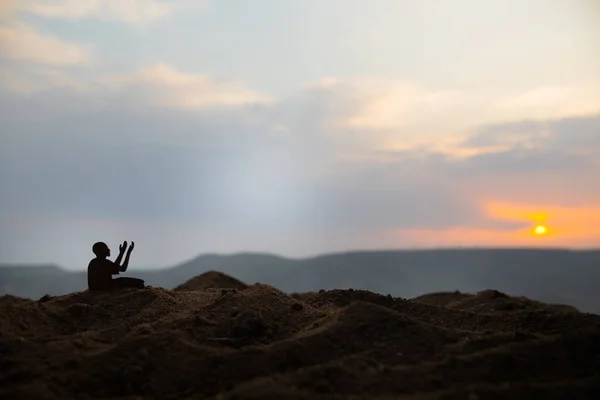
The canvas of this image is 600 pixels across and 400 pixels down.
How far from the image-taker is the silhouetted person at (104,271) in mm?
9664

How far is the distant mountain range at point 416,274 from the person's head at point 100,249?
26891 millimetres

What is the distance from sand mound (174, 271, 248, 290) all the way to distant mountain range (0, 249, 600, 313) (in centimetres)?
1894

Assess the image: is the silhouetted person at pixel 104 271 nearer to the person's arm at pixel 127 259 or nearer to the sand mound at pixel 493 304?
the person's arm at pixel 127 259

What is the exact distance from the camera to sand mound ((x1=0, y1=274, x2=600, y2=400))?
17.4ft

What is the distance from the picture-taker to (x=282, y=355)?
6066 millimetres

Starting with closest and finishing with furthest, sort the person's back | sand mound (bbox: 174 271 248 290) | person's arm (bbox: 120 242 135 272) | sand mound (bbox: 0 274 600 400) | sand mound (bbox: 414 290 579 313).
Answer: sand mound (bbox: 0 274 600 400), the person's back, person's arm (bbox: 120 242 135 272), sand mound (bbox: 414 290 579 313), sand mound (bbox: 174 271 248 290)

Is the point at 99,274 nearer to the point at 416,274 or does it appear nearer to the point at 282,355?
the point at 282,355

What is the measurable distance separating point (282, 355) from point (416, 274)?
3765 centimetres

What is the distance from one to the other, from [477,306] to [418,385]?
726 centimetres

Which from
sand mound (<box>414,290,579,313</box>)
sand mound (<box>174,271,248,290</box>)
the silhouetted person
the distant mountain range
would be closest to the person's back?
the silhouetted person

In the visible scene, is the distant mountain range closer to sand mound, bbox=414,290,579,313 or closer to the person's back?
sand mound, bbox=414,290,579,313

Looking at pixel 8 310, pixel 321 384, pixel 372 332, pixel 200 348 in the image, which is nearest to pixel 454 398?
pixel 321 384

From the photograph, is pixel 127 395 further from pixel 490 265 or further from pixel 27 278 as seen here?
pixel 27 278

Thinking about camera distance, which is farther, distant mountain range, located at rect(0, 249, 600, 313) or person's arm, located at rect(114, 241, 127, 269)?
distant mountain range, located at rect(0, 249, 600, 313)
